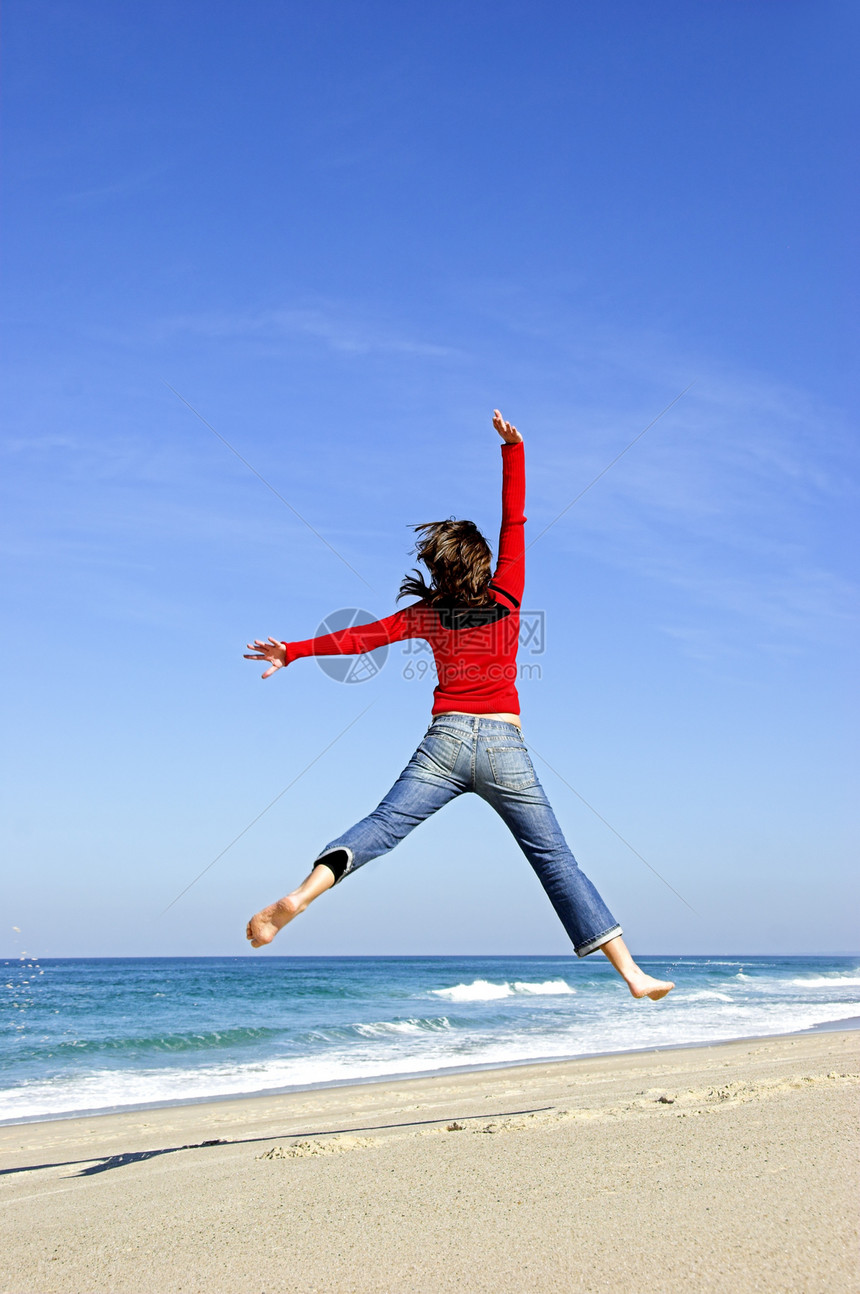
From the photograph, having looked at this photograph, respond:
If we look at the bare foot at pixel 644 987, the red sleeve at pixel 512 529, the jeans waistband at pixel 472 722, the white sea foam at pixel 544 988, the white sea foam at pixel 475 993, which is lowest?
the white sea foam at pixel 544 988

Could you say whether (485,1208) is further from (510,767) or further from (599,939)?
(510,767)

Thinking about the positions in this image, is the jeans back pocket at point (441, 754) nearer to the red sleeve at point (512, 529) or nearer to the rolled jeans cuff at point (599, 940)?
the red sleeve at point (512, 529)

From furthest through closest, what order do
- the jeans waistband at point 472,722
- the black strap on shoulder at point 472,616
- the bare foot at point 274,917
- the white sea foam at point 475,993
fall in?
the white sea foam at point 475,993, the black strap on shoulder at point 472,616, the jeans waistband at point 472,722, the bare foot at point 274,917

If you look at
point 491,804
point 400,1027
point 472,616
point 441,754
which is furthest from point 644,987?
point 400,1027

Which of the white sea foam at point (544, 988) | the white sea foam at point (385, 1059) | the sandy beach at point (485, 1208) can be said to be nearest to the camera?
the sandy beach at point (485, 1208)

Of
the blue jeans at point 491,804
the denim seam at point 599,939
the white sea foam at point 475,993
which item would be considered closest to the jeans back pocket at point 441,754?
the blue jeans at point 491,804

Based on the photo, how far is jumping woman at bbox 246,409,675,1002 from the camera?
3414 millimetres

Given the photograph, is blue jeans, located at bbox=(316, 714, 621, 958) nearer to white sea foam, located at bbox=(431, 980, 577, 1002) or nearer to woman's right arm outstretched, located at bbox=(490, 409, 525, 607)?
woman's right arm outstretched, located at bbox=(490, 409, 525, 607)

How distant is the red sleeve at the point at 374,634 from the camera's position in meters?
3.61

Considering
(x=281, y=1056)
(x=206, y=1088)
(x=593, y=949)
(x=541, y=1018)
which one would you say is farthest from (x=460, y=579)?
(x=541, y=1018)

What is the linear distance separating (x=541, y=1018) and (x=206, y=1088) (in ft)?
36.6

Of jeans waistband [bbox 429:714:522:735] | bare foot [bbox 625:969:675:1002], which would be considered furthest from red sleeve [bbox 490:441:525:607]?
bare foot [bbox 625:969:675:1002]

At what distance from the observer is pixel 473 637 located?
11.7ft

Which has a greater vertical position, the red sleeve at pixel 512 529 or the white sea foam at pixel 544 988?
the red sleeve at pixel 512 529
